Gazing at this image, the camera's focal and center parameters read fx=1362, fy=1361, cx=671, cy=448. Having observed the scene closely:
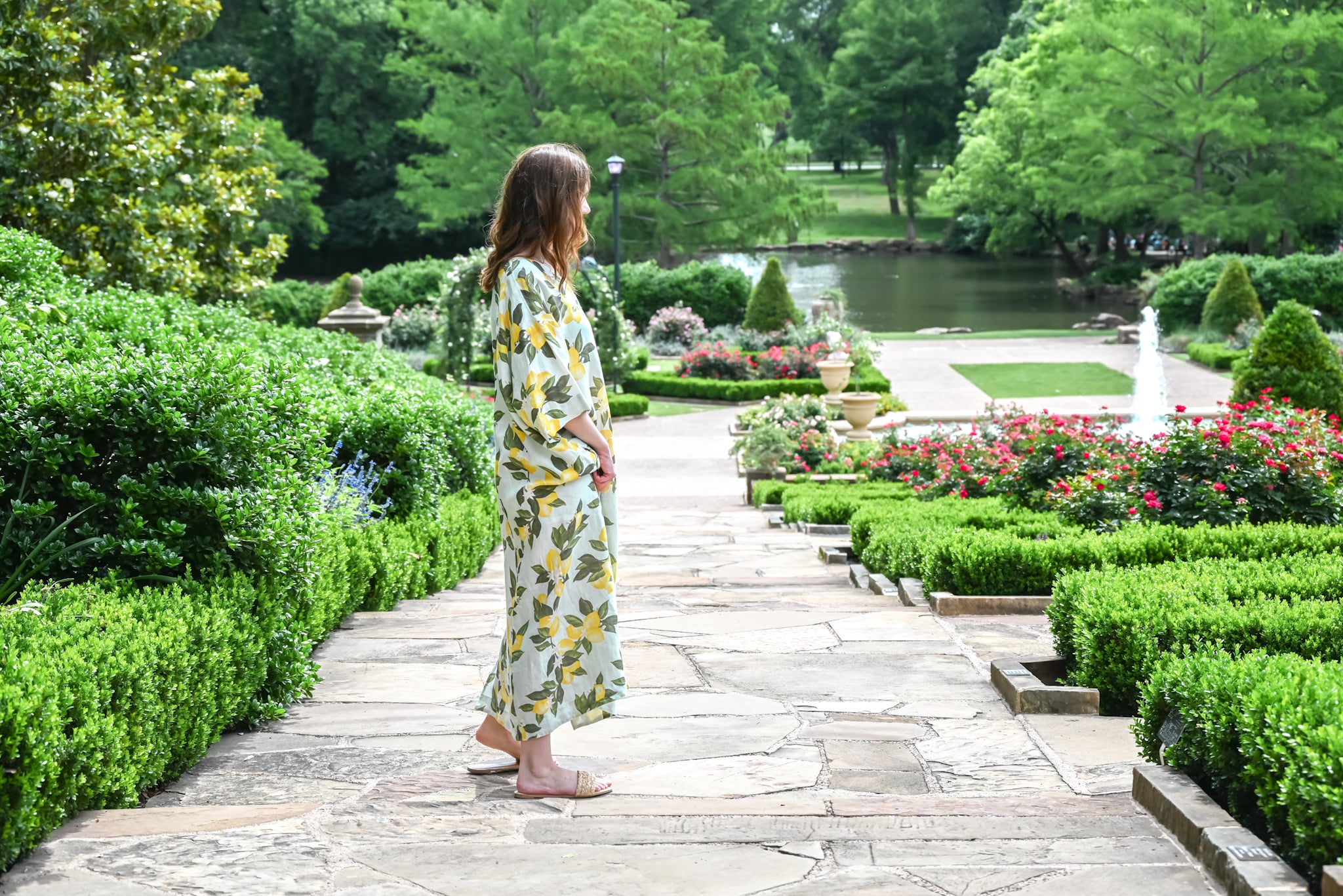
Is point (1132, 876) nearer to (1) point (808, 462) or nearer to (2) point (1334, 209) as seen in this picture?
(1) point (808, 462)

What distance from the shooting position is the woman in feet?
10.8

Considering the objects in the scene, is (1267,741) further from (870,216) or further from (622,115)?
(870,216)

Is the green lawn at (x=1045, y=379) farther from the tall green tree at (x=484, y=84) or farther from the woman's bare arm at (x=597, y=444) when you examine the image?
the tall green tree at (x=484, y=84)

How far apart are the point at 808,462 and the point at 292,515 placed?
387 inches

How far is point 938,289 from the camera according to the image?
46250mm

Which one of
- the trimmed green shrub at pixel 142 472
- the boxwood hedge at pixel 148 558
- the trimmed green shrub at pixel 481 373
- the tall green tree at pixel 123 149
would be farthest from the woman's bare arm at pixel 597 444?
the trimmed green shrub at pixel 481 373

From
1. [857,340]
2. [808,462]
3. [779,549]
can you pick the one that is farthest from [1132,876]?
[857,340]

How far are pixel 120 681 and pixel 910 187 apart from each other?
62273 mm

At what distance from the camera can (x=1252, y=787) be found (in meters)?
2.93

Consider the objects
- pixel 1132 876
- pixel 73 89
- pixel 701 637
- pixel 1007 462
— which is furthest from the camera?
pixel 73 89

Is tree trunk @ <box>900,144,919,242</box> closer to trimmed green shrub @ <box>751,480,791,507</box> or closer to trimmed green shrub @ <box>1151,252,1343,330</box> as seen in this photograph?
trimmed green shrub @ <box>1151,252,1343,330</box>

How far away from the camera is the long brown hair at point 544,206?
334 centimetres

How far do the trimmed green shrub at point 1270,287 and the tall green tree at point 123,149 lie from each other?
2036 centimetres

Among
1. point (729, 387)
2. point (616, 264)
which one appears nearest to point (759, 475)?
point (729, 387)
